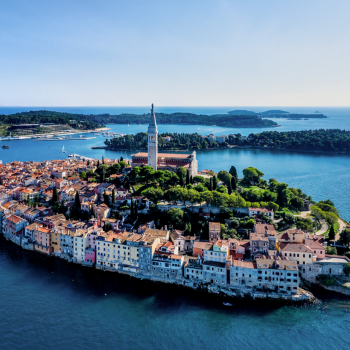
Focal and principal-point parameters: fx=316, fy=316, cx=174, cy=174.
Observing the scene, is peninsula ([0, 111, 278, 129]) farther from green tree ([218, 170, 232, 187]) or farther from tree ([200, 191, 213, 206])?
tree ([200, 191, 213, 206])

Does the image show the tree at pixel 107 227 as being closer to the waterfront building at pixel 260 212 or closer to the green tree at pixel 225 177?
the waterfront building at pixel 260 212

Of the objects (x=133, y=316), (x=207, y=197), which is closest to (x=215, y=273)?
(x=133, y=316)

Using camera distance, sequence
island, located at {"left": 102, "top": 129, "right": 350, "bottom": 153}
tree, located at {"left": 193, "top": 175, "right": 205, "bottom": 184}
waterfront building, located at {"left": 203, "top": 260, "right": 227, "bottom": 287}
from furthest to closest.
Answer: island, located at {"left": 102, "top": 129, "right": 350, "bottom": 153} → tree, located at {"left": 193, "top": 175, "right": 205, "bottom": 184} → waterfront building, located at {"left": 203, "top": 260, "right": 227, "bottom": 287}

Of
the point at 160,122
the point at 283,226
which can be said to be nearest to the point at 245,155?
the point at 283,226

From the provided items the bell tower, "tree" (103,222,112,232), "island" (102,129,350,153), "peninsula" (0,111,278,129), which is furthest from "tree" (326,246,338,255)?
"peninsula" (0,111,278,129)

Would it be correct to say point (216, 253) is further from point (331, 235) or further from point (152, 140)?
point (152, 140)
